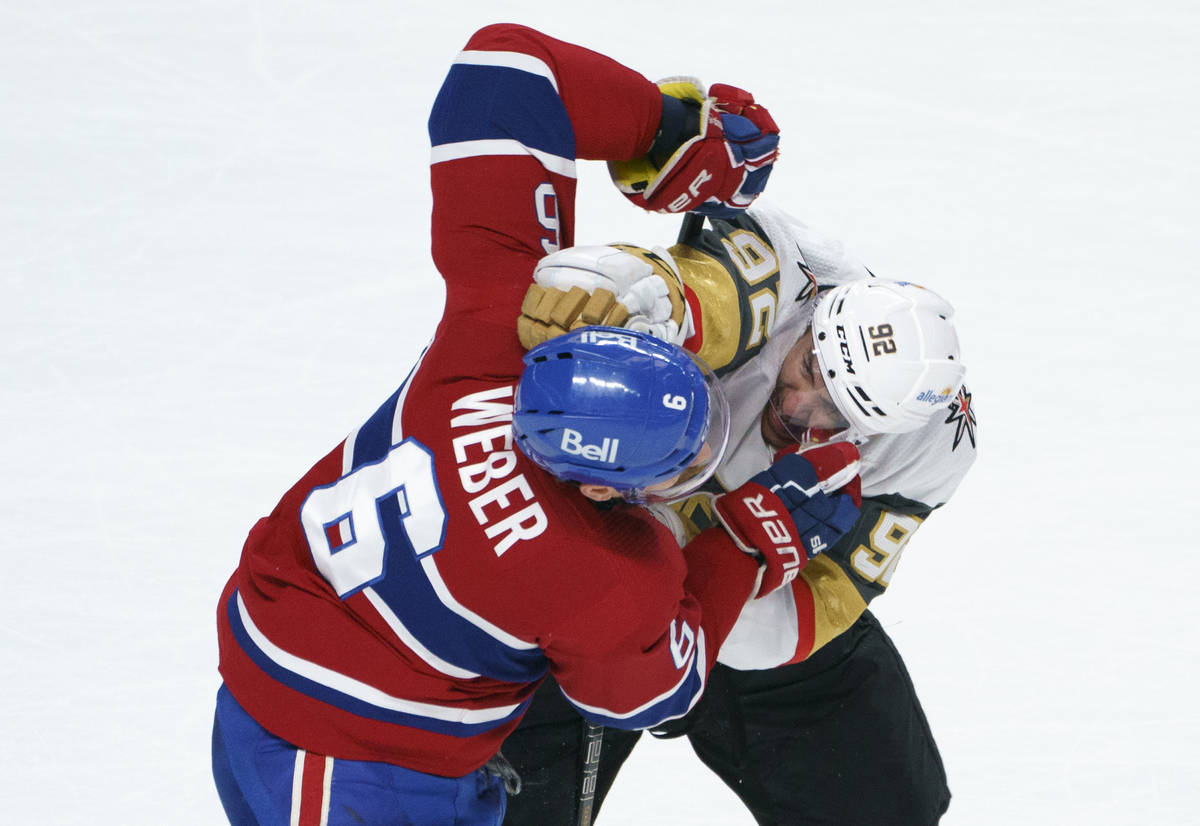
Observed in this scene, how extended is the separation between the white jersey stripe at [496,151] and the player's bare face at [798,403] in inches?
24.7

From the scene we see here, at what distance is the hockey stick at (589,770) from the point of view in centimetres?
343

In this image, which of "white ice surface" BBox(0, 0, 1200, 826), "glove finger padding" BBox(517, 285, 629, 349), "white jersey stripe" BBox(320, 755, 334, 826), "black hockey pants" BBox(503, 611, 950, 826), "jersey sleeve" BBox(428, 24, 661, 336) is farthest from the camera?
"white ice surface" BBox(0, 0, 1200, 826)

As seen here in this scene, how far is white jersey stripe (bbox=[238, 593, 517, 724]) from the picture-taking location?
2662mm

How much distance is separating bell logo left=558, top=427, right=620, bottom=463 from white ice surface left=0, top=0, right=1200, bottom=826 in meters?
1.65

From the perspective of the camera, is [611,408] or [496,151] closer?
[611,408]

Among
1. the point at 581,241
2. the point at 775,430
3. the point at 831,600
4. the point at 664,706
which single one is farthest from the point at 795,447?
the point at 581,241

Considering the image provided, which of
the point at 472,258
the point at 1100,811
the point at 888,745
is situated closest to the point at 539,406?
the point at 472,258

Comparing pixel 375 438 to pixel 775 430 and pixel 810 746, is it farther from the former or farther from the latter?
pixel 810 746

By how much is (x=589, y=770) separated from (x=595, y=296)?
4.64 feet

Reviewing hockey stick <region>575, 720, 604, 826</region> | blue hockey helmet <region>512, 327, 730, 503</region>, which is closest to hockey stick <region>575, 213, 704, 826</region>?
hockey stick <region>575, 720, 604, 826</region>

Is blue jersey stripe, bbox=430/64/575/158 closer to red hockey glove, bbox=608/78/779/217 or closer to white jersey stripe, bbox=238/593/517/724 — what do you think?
red hockey glove, bbox=608/78/779/217

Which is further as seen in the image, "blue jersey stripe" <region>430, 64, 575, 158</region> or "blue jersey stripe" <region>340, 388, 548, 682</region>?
"blue jersey stripe" <region>430, 64, 575, 158</region>

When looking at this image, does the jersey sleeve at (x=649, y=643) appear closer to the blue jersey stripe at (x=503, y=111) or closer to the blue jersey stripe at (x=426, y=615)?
the blue jersey stripe at (x=426, y=615)

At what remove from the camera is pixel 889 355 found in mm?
2916
